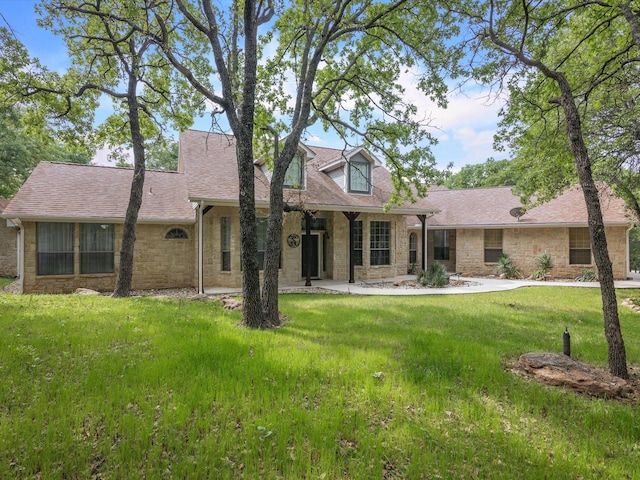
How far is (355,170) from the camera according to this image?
16984mm

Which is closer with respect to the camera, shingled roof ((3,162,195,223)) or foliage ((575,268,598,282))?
shingled roof ((3,162,195,223))

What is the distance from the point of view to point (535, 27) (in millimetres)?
7676

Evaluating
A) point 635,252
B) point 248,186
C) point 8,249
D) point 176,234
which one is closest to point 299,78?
point 248,186

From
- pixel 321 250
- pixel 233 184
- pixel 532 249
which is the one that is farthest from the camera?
pixel 532 249

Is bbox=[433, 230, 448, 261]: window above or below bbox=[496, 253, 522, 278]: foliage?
above

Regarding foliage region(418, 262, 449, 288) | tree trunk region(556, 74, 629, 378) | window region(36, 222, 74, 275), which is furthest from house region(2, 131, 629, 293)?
tree trunk region(556, 74, 629, 378)

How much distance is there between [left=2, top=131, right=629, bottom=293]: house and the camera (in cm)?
1287

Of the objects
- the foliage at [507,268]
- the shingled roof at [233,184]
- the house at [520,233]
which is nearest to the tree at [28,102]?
the shingled roof at [233,184]

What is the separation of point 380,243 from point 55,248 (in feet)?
43.9

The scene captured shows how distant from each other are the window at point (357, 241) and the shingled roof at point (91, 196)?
7228 millimetres

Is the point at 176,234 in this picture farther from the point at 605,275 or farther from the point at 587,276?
the point at 587,276

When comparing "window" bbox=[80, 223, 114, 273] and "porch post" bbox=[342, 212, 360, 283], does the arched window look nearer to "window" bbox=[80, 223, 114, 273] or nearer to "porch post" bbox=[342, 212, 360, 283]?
"window" bbox=[80, 223, 114, 273]

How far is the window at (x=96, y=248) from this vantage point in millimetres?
13352

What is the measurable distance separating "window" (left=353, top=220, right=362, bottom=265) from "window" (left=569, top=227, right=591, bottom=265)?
11071 mm
